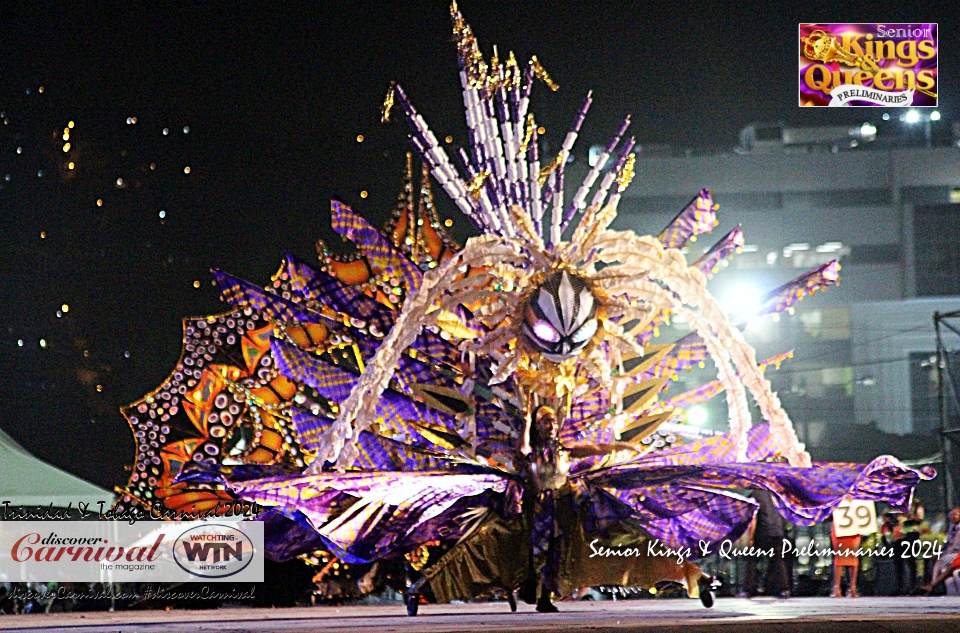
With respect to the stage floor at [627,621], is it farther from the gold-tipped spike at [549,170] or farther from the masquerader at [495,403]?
the gold-tipped spike at [549,170]

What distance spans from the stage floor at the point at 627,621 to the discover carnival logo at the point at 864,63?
27.5ft

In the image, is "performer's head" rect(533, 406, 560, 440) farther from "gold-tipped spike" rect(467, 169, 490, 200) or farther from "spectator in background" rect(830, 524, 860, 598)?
"spectator in background" rect(830, 524, 860, 598)

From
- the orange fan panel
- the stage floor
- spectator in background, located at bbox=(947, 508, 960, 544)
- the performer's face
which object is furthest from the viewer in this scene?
the orange fan panel

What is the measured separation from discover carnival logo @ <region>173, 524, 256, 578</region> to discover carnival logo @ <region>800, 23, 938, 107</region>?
31.4 feet

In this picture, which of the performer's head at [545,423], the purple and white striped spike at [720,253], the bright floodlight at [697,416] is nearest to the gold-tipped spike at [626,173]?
the purple and white striped spike at [720,253]

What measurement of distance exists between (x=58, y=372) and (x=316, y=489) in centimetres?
674

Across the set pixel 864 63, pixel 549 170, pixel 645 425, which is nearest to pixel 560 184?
pixel 549 170

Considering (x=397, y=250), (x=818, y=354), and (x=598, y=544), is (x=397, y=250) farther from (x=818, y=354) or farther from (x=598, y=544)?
(x=818, y=354)

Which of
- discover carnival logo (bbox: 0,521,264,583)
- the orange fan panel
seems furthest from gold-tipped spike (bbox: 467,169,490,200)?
discover carnival logo (bbox: 0,521,264,583)

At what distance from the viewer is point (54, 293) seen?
15.6 m

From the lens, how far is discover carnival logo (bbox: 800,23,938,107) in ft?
57.4

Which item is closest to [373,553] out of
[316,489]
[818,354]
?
[316,489]

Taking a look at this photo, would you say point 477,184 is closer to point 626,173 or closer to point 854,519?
point 626,173

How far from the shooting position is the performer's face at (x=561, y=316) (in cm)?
1101
